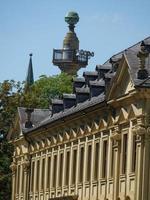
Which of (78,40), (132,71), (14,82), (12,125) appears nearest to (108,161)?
(132,71)

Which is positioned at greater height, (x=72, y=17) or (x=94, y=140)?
(x=72, y=17)

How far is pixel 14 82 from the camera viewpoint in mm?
95438

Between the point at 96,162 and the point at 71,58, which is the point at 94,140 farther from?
the point at 71,58

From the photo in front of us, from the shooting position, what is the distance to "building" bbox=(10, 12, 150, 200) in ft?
172

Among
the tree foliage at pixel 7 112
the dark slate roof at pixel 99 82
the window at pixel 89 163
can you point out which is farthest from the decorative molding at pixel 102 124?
the tree foliage at pixel 7 112

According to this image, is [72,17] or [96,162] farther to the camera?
[72,17]

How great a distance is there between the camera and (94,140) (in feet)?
204

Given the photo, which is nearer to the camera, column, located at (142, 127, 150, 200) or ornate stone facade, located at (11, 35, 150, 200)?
column, located at (142, 127, 150, 200)

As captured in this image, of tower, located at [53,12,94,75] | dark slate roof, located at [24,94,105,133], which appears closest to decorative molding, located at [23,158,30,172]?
dark slate roof, located at [24,94,105,133]

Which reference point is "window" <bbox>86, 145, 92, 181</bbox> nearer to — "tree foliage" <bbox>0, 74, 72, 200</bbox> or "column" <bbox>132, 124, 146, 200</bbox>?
"column" <bbox>132, 124, 146, 200</bbox>

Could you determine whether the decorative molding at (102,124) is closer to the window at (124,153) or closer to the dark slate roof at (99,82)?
the dark slate roof at (99,82)

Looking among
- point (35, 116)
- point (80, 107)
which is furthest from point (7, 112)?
point (80, 107)

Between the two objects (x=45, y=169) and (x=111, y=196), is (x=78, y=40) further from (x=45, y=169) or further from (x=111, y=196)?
(x=111, y=196)

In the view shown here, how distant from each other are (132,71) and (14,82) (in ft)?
141
